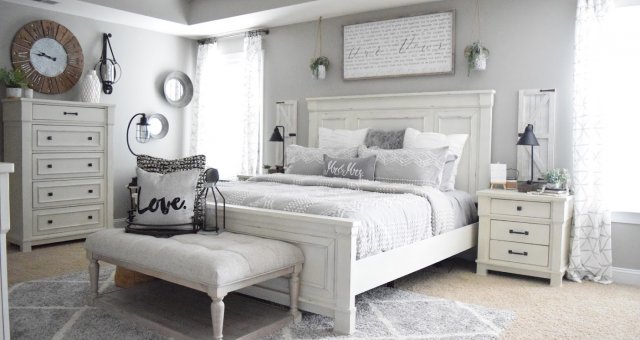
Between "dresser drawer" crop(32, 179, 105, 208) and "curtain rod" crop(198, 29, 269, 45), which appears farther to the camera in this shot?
"curtain rod" crop(198, 29, 269, 45)

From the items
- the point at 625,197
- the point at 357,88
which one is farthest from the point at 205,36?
the point at 625,197

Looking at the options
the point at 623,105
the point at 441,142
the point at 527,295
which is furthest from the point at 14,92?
the point at 623,105

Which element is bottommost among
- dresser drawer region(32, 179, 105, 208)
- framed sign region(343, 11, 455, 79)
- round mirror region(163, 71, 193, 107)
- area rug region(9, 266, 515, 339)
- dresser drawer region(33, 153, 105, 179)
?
area rug region(9, 266, 515, 339)

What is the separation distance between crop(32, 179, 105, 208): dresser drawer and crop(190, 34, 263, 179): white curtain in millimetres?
1532

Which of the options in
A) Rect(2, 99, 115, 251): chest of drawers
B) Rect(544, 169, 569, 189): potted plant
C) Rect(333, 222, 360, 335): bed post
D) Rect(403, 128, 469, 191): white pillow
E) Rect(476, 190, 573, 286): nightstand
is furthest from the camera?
Rect(2, 99, 115, 251): chest of drawers

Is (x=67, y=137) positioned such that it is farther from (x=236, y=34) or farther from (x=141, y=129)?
(x=236, y=34)

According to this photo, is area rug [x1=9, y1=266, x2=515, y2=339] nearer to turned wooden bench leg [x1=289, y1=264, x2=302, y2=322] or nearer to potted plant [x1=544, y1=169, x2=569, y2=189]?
turned wooden bench leg [x1=289, y1=264, x2=302, y2=322]

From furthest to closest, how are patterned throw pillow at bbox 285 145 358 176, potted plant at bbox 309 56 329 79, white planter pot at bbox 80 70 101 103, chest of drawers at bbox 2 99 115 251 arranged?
potted plant at bbox 309 56 329 79 → white planter pot at bbox 80 70 101 103 → chest of drawers at bbox 2 99 115 251 → patterned throw pillow at bbox 285 145 358 176

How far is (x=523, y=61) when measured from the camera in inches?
167

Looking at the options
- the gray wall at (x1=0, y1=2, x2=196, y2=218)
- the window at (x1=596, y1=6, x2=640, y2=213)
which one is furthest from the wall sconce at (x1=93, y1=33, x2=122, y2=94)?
Result: the window at (x1=596, y1=6, x2=640, y2=213)

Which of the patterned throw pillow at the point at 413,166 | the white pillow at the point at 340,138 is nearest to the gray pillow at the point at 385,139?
the white pillow at the point at 340,138

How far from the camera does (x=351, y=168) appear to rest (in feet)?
13.5

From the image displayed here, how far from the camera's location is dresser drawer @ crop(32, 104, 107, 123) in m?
4.62

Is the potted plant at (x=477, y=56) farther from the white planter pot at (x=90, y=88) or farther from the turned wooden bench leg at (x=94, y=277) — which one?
the white planter pot at (x=90, y=88)
